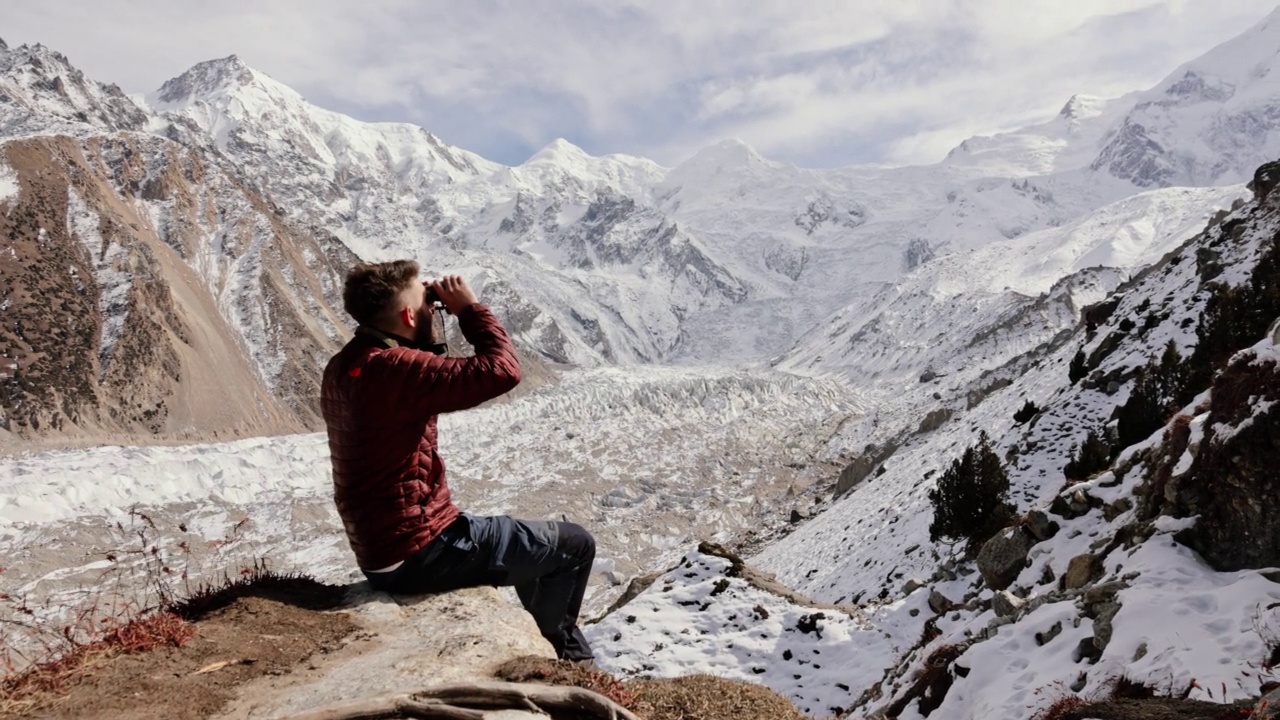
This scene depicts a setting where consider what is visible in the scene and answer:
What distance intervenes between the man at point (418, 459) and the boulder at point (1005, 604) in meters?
6.20

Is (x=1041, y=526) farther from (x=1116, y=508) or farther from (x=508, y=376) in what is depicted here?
(x=508, y=376)

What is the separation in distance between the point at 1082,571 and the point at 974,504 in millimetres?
9620

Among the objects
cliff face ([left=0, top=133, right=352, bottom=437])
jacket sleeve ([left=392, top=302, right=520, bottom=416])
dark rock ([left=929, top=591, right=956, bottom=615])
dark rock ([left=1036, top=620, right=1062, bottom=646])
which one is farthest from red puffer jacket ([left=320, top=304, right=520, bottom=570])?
cliff face ([left=0, top=133, right=352, bottom=437])

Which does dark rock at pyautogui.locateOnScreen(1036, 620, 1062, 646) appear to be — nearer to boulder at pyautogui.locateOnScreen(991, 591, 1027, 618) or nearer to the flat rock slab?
boulder at pyautogui.locateOnScreen(991, 591, 1027, 618)

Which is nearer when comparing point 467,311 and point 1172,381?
point 467,311

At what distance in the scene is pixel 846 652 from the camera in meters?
13.4

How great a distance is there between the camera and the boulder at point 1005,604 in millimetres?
8406

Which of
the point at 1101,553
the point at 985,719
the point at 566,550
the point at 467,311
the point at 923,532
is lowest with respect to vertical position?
the point at 923,532

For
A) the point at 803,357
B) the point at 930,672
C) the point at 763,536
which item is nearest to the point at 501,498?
the point at 763,536

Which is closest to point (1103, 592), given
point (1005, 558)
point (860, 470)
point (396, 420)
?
point (1005, 558)

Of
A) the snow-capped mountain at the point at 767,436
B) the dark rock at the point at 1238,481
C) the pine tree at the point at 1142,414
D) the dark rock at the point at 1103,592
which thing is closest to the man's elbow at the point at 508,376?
the snow-capped mountain at the point at 767,436

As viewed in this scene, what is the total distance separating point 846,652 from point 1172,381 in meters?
9.34

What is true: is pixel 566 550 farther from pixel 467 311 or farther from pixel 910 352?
pixel 910 352

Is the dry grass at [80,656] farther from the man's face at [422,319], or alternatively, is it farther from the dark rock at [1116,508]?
the dark rock at [1116,508]
